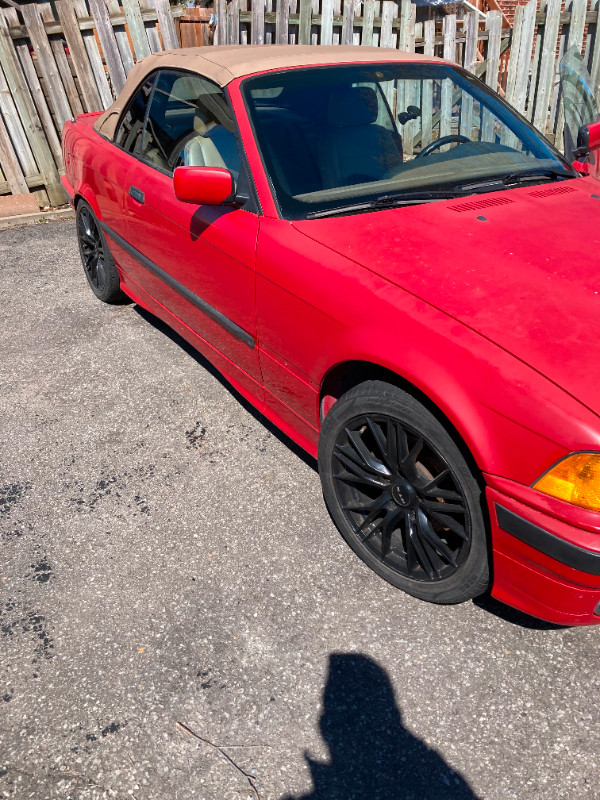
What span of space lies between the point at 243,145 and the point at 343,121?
473 mm

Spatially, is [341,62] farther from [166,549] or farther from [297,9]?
[297,9]

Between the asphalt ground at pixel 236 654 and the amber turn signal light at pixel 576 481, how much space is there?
2.33 feet

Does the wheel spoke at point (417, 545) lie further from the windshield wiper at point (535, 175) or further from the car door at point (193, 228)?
the windshield wiper at point (535, 175)

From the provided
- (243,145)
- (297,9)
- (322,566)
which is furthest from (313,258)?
(297,9)

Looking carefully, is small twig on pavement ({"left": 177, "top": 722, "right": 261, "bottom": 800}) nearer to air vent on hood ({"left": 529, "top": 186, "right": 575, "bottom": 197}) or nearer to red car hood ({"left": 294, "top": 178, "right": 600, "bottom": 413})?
red car hood ({"left": 294, "top": 178, "right": 600, "bottom": 413})

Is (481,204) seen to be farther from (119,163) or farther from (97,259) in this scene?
(97,259)

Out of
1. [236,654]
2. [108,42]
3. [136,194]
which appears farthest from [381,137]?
[108,42]

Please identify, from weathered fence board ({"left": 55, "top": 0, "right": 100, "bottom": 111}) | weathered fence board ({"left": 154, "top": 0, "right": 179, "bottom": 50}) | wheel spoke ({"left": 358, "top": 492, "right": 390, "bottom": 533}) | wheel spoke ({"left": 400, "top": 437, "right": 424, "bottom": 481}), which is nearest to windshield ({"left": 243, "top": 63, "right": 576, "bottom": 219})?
wheel spoke ({"left": 400, "top": 437, "right": 424, "bottom": 481})

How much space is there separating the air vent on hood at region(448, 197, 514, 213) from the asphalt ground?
4.27 ft

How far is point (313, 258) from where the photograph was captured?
229cm

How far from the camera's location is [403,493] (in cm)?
221

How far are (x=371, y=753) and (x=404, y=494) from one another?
78cm

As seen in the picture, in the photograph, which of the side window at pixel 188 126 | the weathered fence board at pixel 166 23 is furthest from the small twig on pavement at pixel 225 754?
the weathered fence board at pixel 166 23

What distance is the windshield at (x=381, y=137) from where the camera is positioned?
8.47ft
